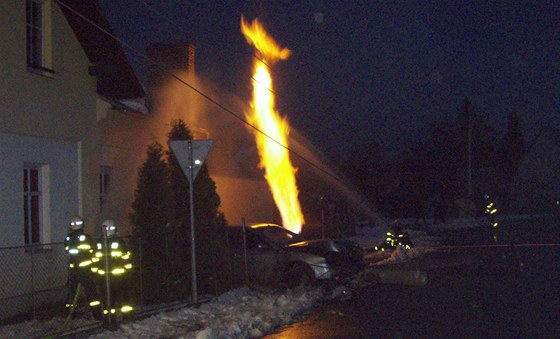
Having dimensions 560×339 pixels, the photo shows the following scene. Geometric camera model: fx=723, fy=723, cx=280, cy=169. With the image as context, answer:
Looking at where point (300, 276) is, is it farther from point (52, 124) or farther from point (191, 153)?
point (52, 124)

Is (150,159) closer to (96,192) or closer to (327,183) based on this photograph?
(96,192)

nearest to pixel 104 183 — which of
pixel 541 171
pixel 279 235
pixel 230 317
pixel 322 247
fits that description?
pixel 279 235

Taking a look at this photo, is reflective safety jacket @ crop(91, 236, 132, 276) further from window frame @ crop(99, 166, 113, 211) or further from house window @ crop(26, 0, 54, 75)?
window frame @ crop(99, 166, 113, 211)

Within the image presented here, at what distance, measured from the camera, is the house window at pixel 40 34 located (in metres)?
13.5

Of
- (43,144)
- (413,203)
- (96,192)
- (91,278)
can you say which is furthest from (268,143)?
(413,203)

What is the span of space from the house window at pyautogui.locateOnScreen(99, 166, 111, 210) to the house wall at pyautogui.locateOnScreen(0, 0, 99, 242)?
3.69 feet

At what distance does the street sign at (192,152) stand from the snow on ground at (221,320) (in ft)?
7.85

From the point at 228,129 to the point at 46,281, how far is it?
52.4 ft

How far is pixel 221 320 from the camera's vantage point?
1101 cm

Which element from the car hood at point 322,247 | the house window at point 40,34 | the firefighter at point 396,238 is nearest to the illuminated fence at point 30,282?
the house window at point 40,34

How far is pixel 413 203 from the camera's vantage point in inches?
2371

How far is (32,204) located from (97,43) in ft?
12.4

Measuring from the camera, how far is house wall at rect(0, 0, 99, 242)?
1245 cm

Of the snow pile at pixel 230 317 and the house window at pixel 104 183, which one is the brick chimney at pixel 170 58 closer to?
the house window at pixel 104 183
